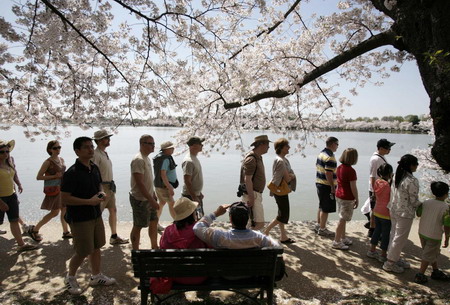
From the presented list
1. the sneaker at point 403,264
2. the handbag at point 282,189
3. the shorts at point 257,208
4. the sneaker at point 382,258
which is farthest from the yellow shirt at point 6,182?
the sneaker at point 403,264

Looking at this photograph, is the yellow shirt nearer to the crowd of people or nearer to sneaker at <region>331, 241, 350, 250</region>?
the crowd of people

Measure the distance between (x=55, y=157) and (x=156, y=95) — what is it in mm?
2097

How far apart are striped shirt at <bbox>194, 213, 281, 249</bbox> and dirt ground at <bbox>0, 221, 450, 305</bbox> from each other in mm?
834

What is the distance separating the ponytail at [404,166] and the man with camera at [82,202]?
3784 millimetres

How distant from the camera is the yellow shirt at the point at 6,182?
4102 millimetres

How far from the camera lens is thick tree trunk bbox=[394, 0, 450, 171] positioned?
111 inches

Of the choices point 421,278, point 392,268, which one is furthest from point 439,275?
point 392,268

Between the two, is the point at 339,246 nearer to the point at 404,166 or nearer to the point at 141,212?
the point at 404,166

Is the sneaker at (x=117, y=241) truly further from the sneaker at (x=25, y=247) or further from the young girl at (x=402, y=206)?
the young girl at (x=402, y=206)

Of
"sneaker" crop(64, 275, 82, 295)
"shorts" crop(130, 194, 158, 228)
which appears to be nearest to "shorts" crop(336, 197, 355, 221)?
"shorts" crop(130, 194, 158, 228)

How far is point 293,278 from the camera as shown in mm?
3533

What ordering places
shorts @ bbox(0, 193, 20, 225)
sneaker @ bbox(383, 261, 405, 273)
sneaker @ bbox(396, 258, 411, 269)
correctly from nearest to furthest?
sneaker @ bbox(383, 261, 405, 273)
sneaker @ bbox(396, 258, 411, 269)
shorts @ bbox(0, 193, 20, 225)

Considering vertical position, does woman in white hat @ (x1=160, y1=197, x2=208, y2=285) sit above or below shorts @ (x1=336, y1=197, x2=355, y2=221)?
above

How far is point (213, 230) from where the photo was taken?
8.23 feet
